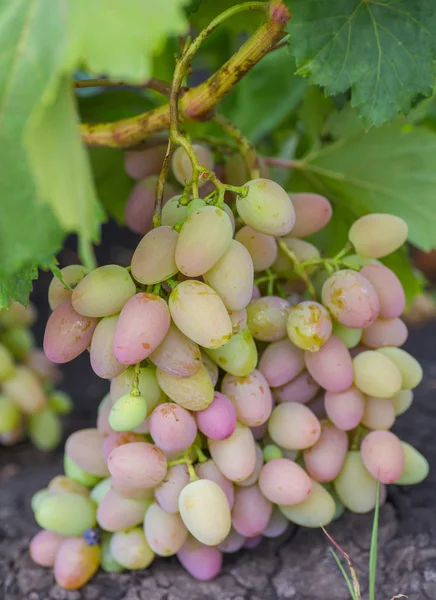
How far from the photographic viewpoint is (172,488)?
1.89 ft

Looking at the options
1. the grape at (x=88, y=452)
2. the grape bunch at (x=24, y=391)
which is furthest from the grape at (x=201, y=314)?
the grape bunch at (x=24, y=391)

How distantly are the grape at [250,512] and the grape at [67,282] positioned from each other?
0.24 meters

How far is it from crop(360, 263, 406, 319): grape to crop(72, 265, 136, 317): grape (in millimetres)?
226

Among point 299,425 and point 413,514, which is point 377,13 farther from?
point 413,514

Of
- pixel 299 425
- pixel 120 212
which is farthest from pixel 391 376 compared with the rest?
pixel 120 212

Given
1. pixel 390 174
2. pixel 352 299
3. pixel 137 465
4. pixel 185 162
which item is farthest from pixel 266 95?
pixel 137 465

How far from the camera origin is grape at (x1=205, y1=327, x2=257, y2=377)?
0.57 meters

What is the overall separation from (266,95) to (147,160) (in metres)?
0.45

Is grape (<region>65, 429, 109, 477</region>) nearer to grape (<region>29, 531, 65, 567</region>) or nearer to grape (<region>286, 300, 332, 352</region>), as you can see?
grape (<region>29, 531, 65, 567</region>)

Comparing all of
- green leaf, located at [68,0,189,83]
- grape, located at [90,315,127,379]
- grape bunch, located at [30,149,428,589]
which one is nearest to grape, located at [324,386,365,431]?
grape bunch, located at [30,149,428,589]

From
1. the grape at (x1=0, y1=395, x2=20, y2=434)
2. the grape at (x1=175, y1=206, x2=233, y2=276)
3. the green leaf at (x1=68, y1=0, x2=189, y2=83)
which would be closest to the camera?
the green leaf at (x1=68, y1=0, x2=189, y2=83)

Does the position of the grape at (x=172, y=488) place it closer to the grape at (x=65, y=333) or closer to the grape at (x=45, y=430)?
the grape at (x=65, y=333)

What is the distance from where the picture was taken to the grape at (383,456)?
2.00 ft

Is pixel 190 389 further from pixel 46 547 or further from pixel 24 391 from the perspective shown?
pixel 24 391
